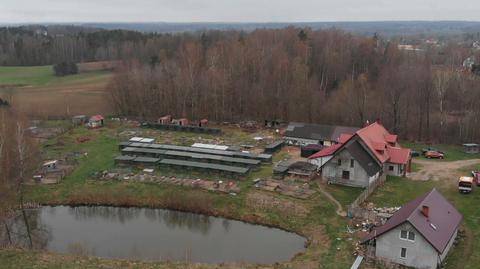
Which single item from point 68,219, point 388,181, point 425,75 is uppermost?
point 425,75

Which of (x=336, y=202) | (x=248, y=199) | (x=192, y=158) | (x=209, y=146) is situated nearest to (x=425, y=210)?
(x=336, y=202)

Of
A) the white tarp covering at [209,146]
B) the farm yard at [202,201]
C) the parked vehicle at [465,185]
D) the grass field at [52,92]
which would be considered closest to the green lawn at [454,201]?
the parked vehicle at [465,185]

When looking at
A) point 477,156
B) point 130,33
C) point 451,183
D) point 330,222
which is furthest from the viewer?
point 130,33

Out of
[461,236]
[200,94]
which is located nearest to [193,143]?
[200,94]

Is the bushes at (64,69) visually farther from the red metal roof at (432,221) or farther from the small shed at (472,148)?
the red metal roof at (432,221)

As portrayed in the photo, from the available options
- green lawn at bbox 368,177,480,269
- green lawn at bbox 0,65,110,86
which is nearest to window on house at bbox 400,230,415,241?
green lawn at bbox 368,177,480,269

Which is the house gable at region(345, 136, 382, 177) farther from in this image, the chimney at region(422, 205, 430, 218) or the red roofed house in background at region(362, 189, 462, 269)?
the chimney at region(422, 205, 430, 218)

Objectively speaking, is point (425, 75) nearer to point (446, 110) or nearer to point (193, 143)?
point (446, 110)
